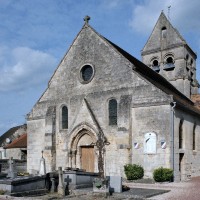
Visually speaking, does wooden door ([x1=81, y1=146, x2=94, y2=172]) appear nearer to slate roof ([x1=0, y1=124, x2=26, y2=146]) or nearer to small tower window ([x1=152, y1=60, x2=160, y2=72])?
small tower window ([x1=152, y1=60, x2=160, y2=72])

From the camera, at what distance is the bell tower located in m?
30.8

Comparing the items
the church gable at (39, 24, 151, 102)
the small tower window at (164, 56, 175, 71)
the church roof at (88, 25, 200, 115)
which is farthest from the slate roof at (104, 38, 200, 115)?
the small tower window at (164, 56, 175, 71)

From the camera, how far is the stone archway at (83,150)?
898 inches

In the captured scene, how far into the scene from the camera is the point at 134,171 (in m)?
19.1

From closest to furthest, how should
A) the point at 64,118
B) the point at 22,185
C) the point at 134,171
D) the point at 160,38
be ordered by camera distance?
1. the point at 22,185
2. the point at 134,171
3. the point at 64,118
4. the point at 160,38

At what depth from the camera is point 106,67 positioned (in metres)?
22.8

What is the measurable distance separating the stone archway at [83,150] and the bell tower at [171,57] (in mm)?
11787

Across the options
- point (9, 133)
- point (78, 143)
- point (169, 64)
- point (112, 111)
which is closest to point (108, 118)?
point (112, 111)

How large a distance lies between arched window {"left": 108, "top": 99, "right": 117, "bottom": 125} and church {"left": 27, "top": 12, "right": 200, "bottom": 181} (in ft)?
0.22

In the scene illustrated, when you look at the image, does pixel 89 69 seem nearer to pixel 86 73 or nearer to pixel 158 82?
pixel 86 73

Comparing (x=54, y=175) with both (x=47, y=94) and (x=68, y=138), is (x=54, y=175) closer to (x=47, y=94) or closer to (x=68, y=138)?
(x=68, y=138)

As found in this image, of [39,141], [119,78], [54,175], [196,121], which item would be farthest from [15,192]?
[196,121]

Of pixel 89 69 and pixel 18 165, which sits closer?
pixel 89 69

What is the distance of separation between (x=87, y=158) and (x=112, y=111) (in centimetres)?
400
